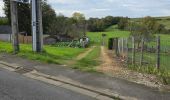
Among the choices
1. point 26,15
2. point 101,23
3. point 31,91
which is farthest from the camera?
point 101,23

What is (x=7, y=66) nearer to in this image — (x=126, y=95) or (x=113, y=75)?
(x=113, y=75)

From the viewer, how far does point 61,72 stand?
444 inches

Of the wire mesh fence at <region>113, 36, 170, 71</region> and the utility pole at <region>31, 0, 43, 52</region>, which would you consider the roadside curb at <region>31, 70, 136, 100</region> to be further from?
the utility pole at <region>31, 0, 43, 52</region>

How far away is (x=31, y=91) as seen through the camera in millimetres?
8805

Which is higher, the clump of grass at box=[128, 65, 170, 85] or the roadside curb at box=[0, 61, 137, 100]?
the clump of grass at box=[128, 65, 170, 85]

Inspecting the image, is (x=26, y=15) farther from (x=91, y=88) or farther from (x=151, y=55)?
(x=91, y=88)

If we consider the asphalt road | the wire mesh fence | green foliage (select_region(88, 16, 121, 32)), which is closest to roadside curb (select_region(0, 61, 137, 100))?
the asphalt road

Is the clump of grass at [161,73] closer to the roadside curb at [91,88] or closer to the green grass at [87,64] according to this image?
the green grass at [87,64]

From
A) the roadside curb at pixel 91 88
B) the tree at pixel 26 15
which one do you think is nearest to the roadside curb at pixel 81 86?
the roadside curb at pixel 91 88

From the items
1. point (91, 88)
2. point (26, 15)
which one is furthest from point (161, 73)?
point (26, 15)

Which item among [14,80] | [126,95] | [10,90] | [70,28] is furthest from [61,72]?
[70,28]

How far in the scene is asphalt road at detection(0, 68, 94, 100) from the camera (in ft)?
26.8

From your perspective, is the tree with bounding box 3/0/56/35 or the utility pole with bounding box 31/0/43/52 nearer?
the utility pole with bounding box 31/0/43/52

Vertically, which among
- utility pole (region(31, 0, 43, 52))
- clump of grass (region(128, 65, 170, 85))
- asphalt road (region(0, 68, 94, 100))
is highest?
utility pole (region(31, 0, 43, 52))
